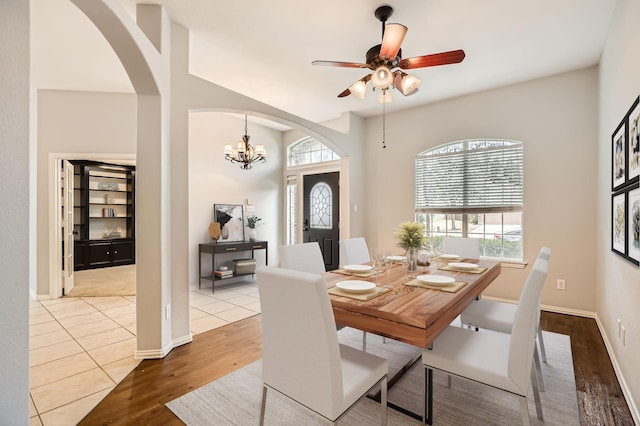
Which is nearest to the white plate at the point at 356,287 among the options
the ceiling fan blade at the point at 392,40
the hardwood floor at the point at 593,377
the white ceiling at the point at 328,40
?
the hardwood floor at the point at 593,377

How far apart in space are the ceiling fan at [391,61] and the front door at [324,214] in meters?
3.13

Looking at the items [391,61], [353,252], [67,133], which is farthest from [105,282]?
[391,61]

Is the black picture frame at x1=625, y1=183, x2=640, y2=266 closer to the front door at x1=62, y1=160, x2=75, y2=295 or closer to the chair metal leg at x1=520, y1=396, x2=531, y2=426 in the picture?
the chair metal leg at x1=520, y1=396, x2=531, y2=426

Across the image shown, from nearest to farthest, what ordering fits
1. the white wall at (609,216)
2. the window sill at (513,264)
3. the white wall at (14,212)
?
the white wall at (14,212)
the white wall at (609,216)
the window sill at (513,264)

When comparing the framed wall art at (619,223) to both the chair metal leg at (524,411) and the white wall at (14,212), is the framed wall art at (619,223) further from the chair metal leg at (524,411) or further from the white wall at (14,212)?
the white wall at (14,212)

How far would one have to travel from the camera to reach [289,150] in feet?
21.1

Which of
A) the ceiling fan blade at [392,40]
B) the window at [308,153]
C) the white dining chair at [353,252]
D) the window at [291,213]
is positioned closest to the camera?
the ceiling fan blade at [392,40]

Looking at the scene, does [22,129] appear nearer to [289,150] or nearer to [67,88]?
[67,88]

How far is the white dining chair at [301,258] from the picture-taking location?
249cm

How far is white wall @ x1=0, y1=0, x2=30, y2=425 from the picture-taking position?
0.97 meters

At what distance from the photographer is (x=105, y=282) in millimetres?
5367

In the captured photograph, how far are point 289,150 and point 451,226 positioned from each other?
3576 mm

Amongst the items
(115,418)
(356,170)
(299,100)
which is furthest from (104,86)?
(115,418)

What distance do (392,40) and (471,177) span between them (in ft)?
9.22
